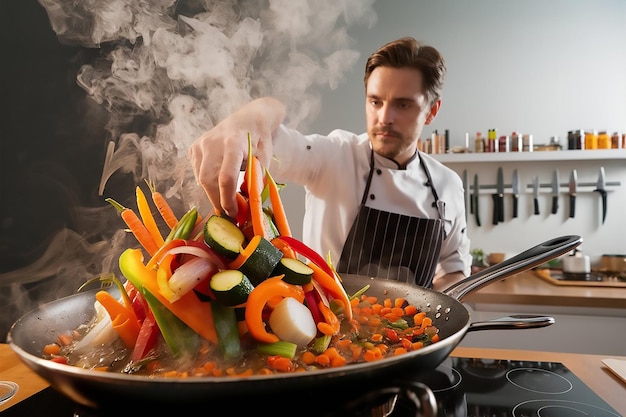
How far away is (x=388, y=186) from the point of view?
2.38 m

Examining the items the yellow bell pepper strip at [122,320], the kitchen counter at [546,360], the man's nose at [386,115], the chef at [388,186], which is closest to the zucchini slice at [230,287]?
the yellow bell pepper strip at [122,320]

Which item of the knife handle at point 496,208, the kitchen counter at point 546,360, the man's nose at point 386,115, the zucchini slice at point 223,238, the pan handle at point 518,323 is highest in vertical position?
the man's nose at point 386,115

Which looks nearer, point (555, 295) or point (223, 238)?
point (223, 238)

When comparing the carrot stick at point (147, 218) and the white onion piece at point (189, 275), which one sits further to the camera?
the carrot stick at point (147, 218)

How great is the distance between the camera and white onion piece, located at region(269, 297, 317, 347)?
85 centimetres

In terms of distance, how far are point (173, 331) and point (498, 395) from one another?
733 mm

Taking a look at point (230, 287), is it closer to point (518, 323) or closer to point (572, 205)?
point (518, 323)

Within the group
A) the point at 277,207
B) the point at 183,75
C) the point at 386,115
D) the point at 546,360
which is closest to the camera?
the point at 277,207

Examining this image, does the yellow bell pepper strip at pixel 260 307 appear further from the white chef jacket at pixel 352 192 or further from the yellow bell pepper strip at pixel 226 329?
the white chef jacket at pixel 352 192

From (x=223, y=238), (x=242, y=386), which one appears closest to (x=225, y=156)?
(x=223, y=238)

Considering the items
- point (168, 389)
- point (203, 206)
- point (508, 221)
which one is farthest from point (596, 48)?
point (168, 389)

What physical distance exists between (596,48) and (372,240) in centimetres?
250

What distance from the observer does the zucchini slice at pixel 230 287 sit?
2.64 ft

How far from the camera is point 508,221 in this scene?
3615mm
